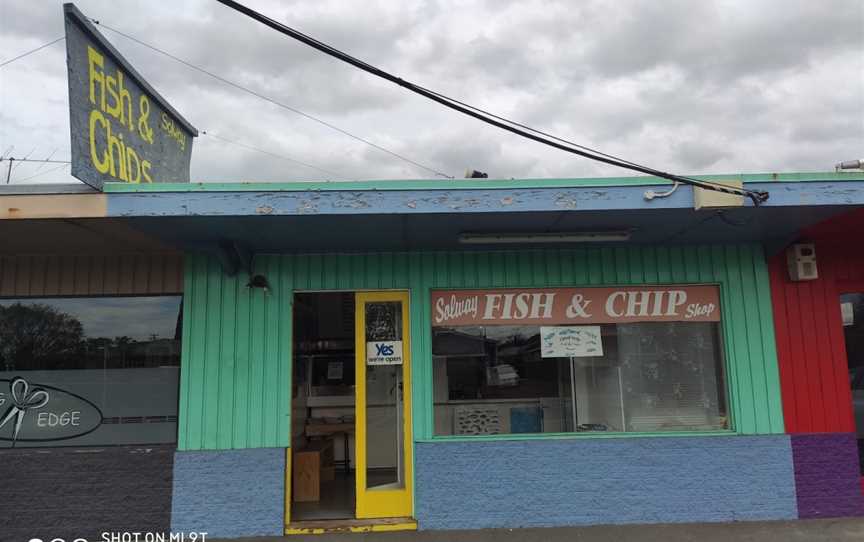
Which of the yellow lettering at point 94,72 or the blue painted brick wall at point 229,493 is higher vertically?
the yellow lettering at point 94,72

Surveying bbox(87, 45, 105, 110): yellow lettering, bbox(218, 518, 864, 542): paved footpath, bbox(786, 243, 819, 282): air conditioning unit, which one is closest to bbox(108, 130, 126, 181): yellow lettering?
bbox(87, 45, 105, 110): yellow lettering

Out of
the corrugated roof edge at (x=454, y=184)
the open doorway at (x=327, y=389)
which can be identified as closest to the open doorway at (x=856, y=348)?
the corrugated roof edge at (x=454, y=184)

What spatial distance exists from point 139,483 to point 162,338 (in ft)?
4.70

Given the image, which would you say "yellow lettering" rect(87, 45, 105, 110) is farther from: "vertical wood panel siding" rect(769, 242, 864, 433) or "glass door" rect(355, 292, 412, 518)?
"vertical wood panel siding" rect(769, 242, 864, 433)

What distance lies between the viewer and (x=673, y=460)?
621 centimetres

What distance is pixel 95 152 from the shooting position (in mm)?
5082

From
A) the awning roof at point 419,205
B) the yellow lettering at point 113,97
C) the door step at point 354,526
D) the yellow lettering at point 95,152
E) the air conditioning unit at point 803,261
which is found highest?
the yellow lettering at point 113,97

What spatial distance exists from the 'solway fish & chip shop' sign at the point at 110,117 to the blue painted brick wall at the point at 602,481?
12.6 ft

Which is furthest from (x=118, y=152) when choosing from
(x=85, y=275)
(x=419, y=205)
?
(x=419, y=205)

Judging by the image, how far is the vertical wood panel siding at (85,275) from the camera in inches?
257

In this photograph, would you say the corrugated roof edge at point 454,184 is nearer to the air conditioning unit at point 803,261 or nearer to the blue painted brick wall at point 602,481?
the air conditioning unit at point 803,261

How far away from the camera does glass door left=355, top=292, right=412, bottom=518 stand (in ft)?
20.4

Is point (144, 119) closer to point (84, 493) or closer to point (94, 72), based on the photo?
point (94, 72)

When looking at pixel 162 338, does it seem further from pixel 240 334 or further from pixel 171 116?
pixel 171 116
